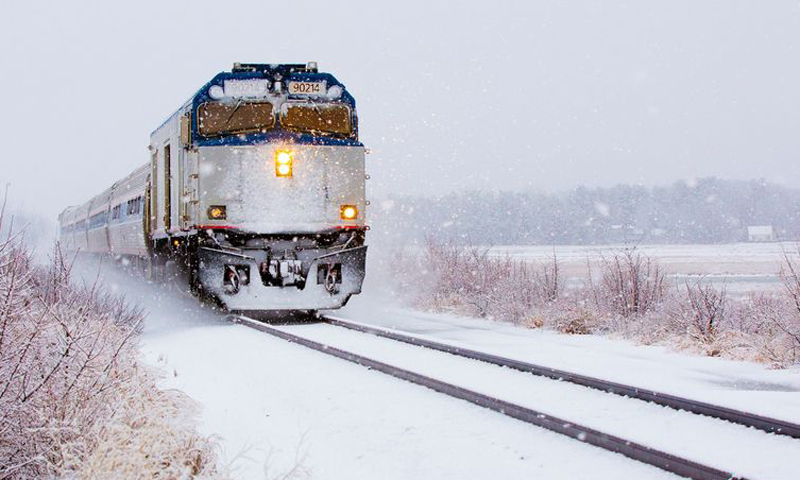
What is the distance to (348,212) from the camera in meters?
12.8

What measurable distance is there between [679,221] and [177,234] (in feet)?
341

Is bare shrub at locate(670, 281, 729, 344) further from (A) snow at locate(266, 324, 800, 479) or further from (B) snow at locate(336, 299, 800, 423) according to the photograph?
(A) snow at locate(266, 324, 800, 479)

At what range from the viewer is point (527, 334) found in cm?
1187

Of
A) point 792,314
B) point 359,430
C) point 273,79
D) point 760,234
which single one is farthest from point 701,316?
point 760,234

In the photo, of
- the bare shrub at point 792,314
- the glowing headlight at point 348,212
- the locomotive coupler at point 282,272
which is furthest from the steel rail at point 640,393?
the glowing headlight at point 348,212

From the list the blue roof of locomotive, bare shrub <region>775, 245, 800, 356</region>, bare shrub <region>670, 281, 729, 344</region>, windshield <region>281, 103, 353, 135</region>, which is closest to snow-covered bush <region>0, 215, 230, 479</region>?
bare shrub <region>775, 245, 800, 356</region>

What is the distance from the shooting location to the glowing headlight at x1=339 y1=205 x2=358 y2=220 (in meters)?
12.8

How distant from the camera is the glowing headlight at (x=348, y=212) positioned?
12.8 metres

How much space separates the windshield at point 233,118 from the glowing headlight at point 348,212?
1.76 meters

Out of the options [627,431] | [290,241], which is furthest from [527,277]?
[627,431]

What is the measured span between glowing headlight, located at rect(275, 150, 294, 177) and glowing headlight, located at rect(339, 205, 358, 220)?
3.38ft

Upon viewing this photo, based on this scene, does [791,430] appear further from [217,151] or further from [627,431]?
[217,151]

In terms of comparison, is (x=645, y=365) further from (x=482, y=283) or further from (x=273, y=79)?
(x=482, y=283)

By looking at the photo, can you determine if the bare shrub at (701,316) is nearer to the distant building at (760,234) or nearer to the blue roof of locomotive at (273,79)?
the blue roof of locomotive at (273,79)
